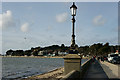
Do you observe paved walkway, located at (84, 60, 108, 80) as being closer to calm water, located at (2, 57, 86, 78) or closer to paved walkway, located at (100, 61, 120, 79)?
paved walkway, located at (100, 61, 120, 79)

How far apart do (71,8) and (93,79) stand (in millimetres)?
4550

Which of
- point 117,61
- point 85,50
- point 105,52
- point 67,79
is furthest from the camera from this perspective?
point 85,50

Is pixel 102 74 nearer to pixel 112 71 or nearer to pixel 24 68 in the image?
pixel 112 71

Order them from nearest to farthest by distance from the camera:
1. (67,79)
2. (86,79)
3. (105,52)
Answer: (67,79)
(86,79)
(105,52)

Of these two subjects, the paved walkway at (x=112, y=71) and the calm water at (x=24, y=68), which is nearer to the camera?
the paved walkway at (x=112, y=71)

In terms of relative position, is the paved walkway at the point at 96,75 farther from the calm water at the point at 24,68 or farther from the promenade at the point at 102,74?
the calm water at the point at 24,68

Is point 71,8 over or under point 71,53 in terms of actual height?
over

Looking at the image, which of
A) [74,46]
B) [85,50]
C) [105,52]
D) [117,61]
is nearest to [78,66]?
[74,46]

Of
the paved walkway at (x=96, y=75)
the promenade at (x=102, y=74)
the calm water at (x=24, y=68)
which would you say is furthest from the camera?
the calm water at (x=24, y=68)

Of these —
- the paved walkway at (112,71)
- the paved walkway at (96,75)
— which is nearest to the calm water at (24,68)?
the paved walkway at (112,71)

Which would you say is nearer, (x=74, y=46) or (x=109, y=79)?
(x=74, y=46)

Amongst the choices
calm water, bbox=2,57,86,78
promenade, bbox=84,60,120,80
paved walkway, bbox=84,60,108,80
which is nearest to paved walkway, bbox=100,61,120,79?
promenade, bbox=84,60,120,80

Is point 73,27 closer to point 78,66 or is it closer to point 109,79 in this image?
point 78,66

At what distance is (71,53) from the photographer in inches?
382
